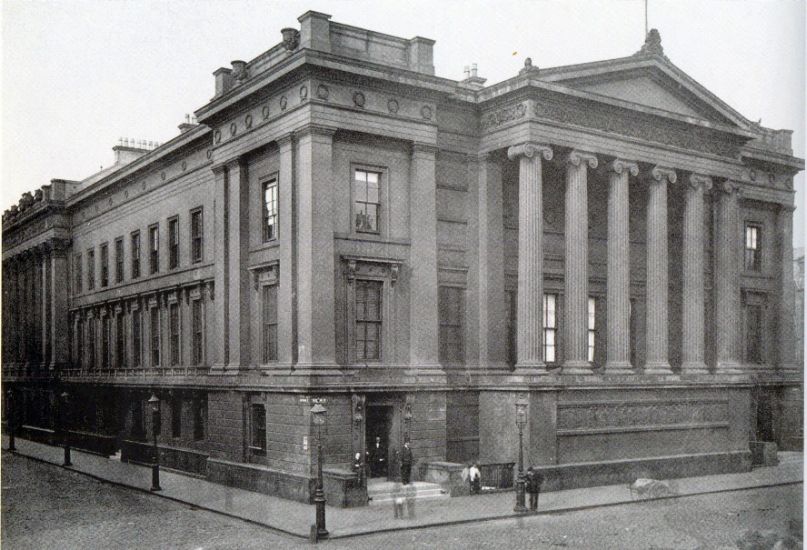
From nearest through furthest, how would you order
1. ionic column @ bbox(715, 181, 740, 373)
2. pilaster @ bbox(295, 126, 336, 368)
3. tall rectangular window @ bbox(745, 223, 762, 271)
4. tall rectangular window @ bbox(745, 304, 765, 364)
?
1. pilaster @ bbox(295, 126, 336, 368)
2. ionic column @ bbox(715, 181, 740, 373)
3. tall rectangular window @ bbox(745, 304, 765, 364)
4. tall rectangular window @ bbox(745, 223, 762, 271)

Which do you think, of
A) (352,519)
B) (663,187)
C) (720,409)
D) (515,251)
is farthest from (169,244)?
(720,409)

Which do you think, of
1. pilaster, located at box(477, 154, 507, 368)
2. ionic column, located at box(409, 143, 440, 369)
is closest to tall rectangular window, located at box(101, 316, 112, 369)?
ionic column, located at box(409, 143, 440, 369)

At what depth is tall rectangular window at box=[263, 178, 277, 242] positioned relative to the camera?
29656 millimetres

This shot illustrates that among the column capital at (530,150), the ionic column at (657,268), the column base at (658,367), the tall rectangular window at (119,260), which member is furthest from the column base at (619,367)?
Answer: the tall rectangular window at (119,260)

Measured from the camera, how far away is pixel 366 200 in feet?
95.1

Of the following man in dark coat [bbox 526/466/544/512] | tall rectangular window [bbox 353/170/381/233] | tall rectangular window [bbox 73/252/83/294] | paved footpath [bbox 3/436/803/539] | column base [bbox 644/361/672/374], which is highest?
tall rectangular window [bbox 353/170/381/233]

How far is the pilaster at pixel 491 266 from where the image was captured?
30734 millimetres

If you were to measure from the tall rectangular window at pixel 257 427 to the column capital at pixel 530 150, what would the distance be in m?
11.5

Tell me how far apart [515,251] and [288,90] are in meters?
9.67

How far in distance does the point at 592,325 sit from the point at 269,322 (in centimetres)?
1184

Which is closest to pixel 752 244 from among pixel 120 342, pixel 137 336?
pixel 137 336

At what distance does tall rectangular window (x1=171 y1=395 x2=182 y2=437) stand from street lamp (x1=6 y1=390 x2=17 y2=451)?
1027 centimetres

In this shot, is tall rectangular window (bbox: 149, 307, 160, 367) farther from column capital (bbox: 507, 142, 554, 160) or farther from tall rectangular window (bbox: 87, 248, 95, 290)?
column capital (bbox: 507, 142, 554, 160)

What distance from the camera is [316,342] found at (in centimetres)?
2719
